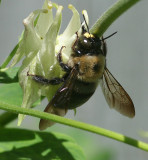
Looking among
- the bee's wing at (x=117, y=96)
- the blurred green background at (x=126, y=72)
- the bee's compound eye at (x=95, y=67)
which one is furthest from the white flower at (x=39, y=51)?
the blurred green background at (x=126, y=72)

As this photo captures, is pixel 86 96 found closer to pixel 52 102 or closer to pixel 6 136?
pixel 52 102

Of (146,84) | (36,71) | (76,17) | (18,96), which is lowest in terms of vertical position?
(146,84)

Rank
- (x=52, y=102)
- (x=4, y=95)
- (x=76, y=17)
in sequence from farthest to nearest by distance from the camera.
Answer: (x=4, y=95) → (x=76, y=17) → (x=52, y=102)

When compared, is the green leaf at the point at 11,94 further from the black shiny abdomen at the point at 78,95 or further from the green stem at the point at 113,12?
the green stem at the point at 113,12

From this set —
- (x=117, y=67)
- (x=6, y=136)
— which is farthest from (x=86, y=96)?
(x=117, y=67)

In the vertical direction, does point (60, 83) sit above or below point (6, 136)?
above

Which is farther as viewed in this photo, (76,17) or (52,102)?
(76,17)

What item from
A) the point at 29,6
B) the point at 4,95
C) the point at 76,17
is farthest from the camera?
the point at 29,6
